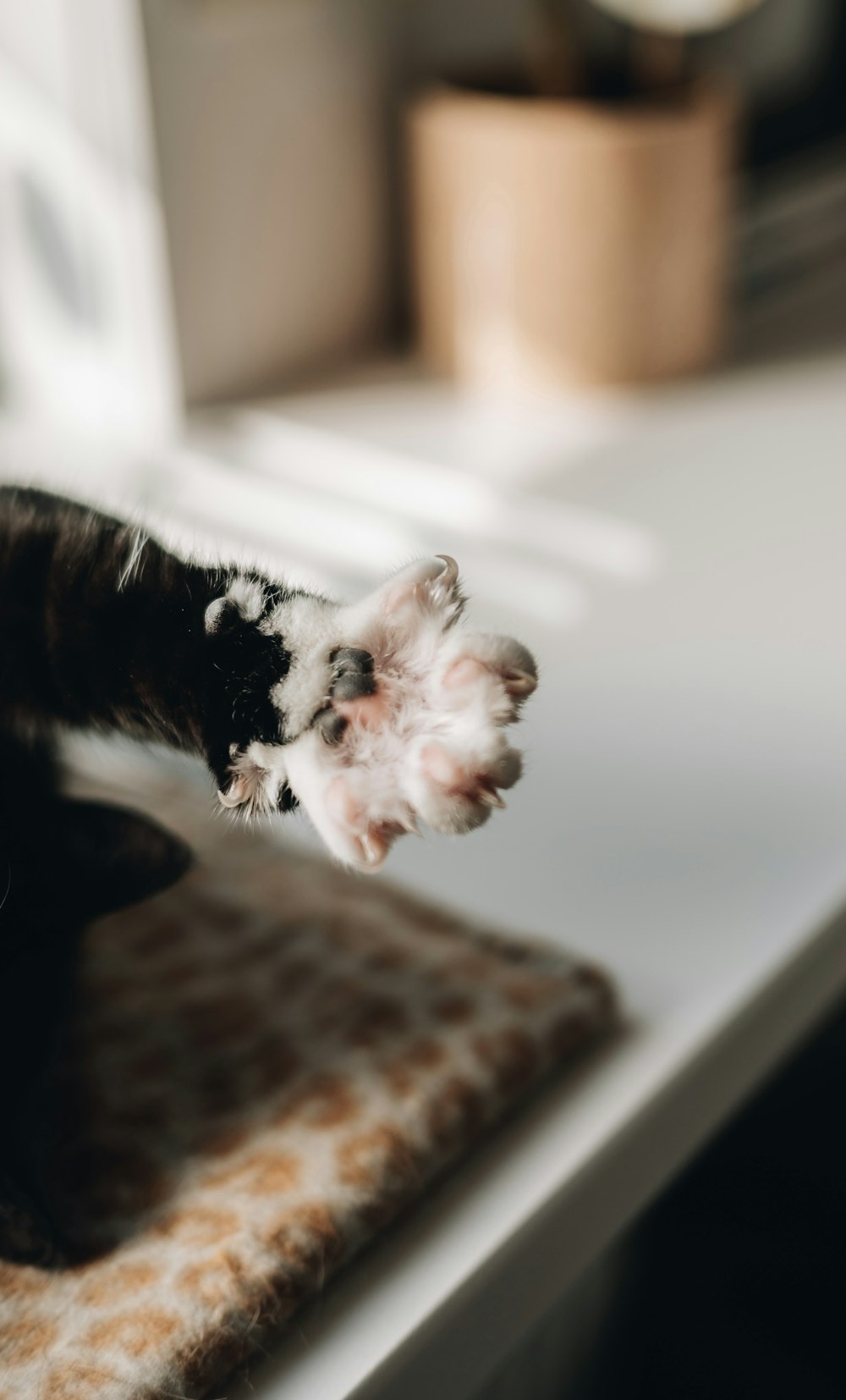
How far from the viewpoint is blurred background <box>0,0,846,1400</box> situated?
1.96ft

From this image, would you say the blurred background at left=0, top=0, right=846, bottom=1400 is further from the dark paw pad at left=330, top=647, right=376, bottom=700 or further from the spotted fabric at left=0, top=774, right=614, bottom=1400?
the dark paw pad at left=330, top=647, right=376, bottom=700

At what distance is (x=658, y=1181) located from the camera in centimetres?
39

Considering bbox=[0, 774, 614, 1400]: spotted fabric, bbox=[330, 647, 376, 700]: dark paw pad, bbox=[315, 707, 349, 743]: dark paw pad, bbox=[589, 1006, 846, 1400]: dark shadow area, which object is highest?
bbox=[330, 647, 376, 700]: dark paw pad

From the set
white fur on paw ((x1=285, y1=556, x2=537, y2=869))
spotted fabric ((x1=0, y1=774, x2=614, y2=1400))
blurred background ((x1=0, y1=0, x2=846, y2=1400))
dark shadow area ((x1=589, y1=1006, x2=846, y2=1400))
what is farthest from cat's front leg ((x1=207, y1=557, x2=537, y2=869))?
dark shadow area ((x1=589, y1=1006, x2=846, y2=1400))

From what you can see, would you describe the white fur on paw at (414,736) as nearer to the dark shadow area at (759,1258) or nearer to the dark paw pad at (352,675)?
the dark paw pad at (352,675)

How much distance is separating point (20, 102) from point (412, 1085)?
70 cm

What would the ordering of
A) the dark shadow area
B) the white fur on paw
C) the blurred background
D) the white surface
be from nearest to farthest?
the white fur on paw, the white surface, the blurred background, the dark shadow area

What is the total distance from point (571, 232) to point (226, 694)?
65cm

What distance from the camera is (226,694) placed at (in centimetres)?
26

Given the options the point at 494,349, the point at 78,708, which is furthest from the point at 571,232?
the point at 78,708

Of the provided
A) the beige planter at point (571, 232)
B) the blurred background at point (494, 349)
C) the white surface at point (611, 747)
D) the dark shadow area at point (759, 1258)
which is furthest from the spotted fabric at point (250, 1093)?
the beige planter at point (571, 232)

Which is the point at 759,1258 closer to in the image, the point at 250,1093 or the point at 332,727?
the point at 250,1093

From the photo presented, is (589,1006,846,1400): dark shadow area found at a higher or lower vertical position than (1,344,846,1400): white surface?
lower

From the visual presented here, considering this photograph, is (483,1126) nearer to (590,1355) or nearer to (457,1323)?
(457,1323)
